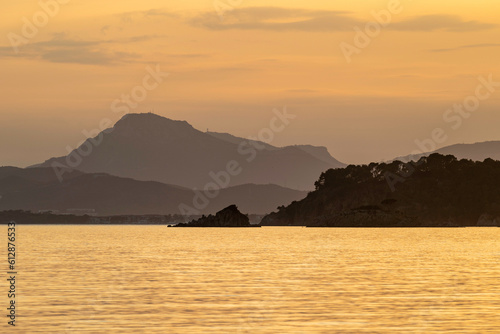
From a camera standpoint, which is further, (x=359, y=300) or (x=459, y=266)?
(x=459, y=266)

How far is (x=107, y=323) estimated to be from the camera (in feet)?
154

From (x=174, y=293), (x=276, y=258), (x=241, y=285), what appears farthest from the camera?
(x=276, y=258)

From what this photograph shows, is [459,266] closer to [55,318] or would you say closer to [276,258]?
[276,258]

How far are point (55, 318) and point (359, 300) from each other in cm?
1920

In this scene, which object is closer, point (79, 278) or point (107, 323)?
point (107, 323)

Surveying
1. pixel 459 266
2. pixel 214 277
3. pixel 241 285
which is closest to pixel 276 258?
pixel 459 266

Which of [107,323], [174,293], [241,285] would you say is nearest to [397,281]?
[241,285]

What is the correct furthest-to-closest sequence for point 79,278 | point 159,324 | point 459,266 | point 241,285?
point 459,266
point 79,278
point 241,285
point 159,324

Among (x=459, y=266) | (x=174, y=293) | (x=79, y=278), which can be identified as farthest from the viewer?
(x=459, y=266)

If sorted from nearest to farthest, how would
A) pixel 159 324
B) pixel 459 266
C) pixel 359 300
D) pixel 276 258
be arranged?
pixel 159 324, pixel 359 300, pixel 459 266, pixel 276 258

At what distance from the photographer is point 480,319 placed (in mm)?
47531

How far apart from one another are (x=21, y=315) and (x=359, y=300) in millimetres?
20802

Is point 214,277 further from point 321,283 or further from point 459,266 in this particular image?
point 459,266

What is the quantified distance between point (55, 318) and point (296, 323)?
13154 mm
